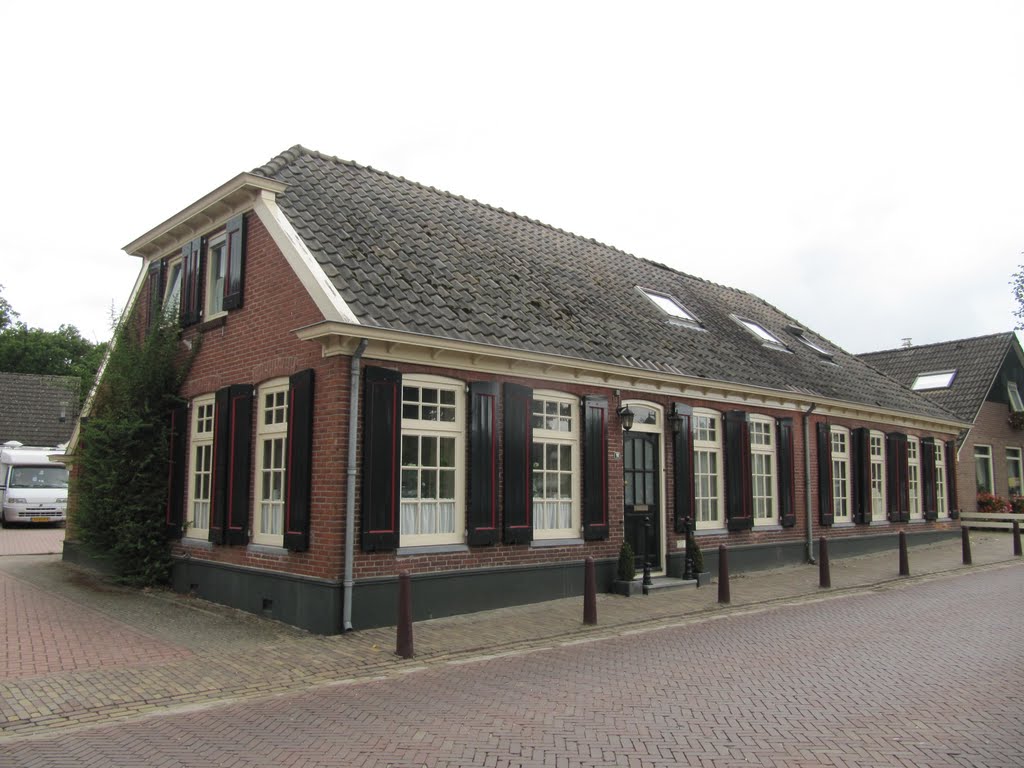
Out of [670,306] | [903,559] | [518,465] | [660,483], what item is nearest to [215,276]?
[518,465]

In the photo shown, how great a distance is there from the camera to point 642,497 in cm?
1323

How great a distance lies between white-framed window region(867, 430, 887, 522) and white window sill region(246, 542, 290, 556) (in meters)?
14.3

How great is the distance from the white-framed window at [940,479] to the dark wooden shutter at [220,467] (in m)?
18.7

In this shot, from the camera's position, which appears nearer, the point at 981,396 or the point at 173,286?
the point at 173,286

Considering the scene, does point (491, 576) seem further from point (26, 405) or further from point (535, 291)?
point (26, 405)

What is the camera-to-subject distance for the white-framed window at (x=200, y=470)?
12.1m

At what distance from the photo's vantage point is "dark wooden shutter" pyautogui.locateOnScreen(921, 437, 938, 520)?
69.0 feet

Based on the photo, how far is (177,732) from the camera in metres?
5.94

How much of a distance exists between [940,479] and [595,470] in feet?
48.3

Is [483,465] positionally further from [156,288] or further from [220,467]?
[156,288]

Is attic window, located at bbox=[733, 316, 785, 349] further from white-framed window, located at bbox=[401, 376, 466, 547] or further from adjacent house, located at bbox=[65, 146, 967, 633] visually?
white-framed window, located at bbox=[401, 376, 466, 547]

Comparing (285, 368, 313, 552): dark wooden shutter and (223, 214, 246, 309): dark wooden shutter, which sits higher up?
(223, 214, 246, 309): dark wooden shutter

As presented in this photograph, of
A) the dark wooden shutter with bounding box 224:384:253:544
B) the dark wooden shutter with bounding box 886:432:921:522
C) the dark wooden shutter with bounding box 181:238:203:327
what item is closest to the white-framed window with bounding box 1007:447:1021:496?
the dark wooden shutter with bounding box 886:432:921:522

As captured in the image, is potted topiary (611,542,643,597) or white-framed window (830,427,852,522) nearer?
potted topiary (611,542,643,597)
